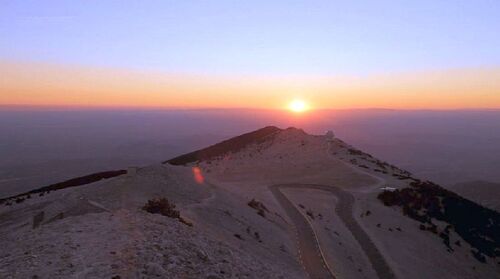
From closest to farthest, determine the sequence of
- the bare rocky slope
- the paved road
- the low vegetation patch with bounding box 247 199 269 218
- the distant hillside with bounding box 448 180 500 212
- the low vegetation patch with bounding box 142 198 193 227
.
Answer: the bare rocky slope → the low vegetation patch with bounding box 142 198 193 227 → the paved road → the low vegetation patch with bounding box 247 199 269 218 → the distant hillside with bounding box 448 180 500 212

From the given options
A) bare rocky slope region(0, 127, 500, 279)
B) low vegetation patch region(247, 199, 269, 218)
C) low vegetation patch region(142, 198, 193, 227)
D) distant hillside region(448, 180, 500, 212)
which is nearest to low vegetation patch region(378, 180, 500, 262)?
bare rocky slope region(0, 127, 500, 279)

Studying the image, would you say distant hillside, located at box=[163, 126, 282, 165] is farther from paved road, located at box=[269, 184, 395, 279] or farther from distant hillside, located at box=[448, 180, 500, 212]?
distant hillside, located at box=[448, 180, 500, 212]

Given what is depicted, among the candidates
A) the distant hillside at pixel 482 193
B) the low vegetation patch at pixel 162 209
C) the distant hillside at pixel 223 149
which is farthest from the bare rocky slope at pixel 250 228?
the distant hillside at pixel 482 193

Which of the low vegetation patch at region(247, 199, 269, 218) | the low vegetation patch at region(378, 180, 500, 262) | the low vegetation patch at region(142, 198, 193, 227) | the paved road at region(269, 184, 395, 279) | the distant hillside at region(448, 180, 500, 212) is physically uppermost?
the low vegetation patch at region(142, 198, 193, 227)

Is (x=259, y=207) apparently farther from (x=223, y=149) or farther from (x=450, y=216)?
(x=223, y=149)

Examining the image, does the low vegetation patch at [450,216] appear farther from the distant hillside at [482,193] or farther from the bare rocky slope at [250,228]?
the distant hillside at [482,193]

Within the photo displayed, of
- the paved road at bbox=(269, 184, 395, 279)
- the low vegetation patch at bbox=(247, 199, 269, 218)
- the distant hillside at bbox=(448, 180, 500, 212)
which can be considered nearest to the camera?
the paved road at bbox=(269, 184, 395, 279)
